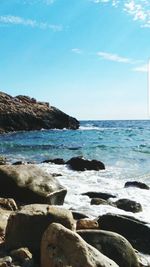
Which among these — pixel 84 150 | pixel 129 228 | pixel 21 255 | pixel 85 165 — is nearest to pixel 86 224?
pixel 129 228

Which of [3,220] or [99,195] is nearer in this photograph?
[3,220]

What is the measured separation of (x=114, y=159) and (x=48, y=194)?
66.9 feet

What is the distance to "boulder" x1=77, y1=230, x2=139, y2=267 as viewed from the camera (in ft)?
23.3

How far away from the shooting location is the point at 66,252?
598 centimetres

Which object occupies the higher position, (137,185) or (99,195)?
(99,195)

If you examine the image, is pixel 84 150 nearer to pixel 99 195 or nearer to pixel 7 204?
pixel 99 195

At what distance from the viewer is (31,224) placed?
24.2 feet

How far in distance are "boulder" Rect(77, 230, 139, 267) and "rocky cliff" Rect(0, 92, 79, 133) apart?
6523 cm

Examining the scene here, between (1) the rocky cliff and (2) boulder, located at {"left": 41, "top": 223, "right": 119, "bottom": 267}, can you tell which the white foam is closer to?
(2) boulder, located at {"left": 41, "top": 223, "right": 119, "bottom": 267}

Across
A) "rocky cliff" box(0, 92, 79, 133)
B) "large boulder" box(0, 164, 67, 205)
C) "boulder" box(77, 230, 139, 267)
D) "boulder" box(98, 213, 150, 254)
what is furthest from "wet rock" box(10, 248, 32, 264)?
"rocky cliff" box(0, 92, 79, 133)

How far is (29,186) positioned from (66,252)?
5557mm

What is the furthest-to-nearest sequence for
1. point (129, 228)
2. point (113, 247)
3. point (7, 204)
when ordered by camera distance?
point (7, 204) → point (129, 228) → point (113, 247)

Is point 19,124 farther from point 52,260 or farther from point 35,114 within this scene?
point 52,260

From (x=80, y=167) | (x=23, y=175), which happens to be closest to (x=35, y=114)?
(x=80, y=167)
